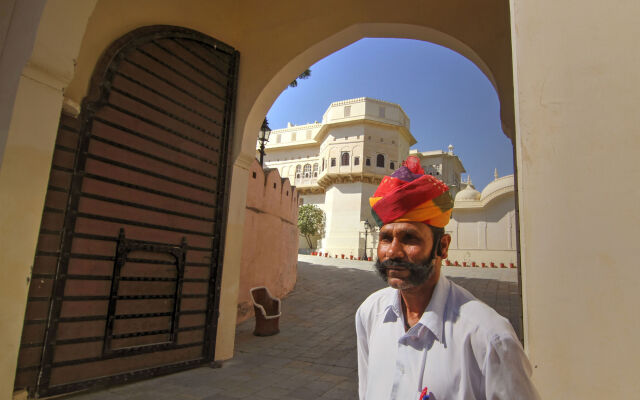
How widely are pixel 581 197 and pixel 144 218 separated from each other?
4341 millimetres

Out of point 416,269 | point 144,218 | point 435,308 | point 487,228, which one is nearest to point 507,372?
point 435,308

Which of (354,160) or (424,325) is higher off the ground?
(354,160)

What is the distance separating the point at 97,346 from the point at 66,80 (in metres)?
2.73

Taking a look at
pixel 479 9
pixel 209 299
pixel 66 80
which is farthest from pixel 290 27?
pixel 209 299

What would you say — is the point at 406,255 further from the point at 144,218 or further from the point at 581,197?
the point at 144,218

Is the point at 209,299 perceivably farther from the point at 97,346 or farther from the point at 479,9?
the point at 479,9

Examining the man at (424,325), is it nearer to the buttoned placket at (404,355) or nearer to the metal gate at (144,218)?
the buttoned placket at (404,355)

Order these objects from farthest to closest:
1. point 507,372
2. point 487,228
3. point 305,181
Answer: point 305,181 → point 487,228 → point 507,372

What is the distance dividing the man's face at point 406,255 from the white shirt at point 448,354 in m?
0.09

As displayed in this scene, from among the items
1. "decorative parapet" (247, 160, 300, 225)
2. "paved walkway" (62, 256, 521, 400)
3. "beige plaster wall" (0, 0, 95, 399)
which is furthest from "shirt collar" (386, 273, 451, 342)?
"decorative parapet" (247, 160, 300, 225)

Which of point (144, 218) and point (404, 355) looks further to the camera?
point (144, 218)

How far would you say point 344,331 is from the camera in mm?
7207

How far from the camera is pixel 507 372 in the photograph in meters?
1.00

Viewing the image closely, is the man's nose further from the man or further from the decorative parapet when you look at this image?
the decorative parapet
